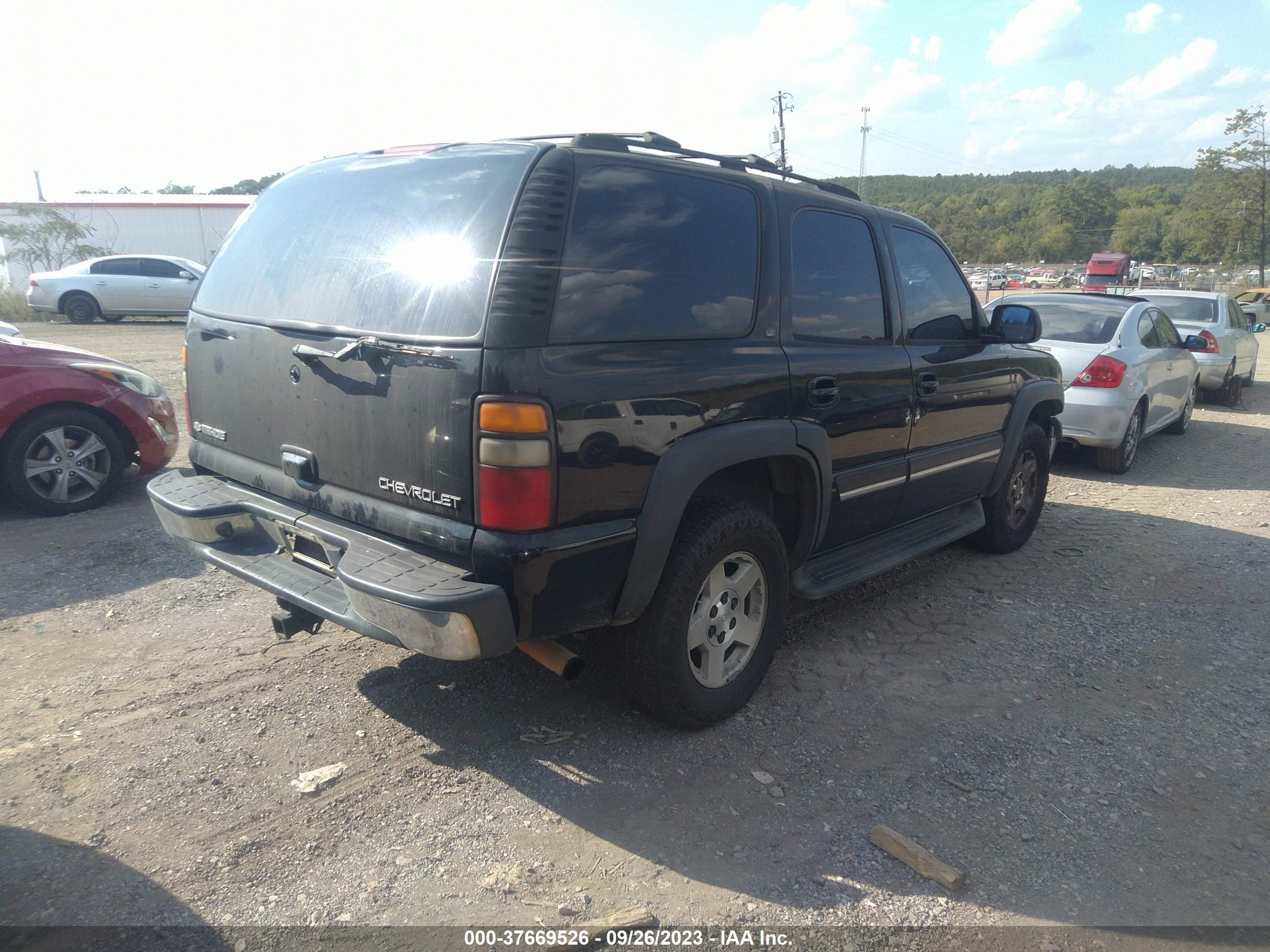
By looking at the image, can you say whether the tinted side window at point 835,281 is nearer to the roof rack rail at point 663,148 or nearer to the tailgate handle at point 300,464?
the roof rack rail at point 663,148

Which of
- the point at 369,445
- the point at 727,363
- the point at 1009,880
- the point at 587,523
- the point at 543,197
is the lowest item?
the point at 1009,880

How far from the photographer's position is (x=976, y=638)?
14.5ft

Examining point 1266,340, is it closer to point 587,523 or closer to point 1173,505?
point 1173,505

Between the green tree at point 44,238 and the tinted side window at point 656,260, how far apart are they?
32715mm

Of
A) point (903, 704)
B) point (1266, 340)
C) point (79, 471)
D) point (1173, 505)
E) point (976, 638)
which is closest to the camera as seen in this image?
point (903, 704)

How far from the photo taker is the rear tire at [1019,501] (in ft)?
18.0

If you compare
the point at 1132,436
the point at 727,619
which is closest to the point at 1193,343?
the point at 1132,436

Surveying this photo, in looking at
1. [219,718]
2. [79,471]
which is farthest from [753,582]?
[79,471]

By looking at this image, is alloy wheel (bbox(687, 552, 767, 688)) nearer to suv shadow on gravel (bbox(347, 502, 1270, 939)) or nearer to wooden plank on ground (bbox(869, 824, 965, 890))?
suv shadow on gravel (bbox(347, 502, 1270, 939))

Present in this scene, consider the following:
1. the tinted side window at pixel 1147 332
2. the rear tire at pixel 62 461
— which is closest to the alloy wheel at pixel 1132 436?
Result: the tinted side window at pixel 1147 332

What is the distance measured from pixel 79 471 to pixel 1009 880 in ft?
19.1

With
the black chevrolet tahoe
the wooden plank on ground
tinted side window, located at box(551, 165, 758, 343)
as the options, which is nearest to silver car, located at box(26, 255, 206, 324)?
the black chevrolet tahoe

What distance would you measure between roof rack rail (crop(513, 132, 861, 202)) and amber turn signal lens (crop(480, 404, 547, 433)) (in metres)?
1.02

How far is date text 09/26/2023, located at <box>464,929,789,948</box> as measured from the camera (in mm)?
2348
